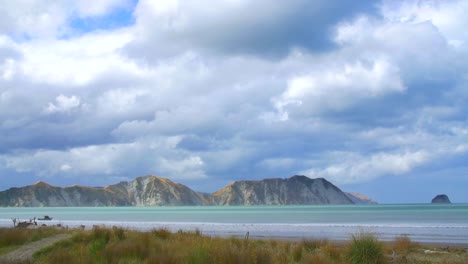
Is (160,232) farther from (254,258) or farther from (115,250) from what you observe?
(254,258)

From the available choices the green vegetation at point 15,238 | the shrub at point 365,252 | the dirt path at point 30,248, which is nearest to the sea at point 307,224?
the shrub at point 365,252

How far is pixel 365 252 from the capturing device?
44.3 feet

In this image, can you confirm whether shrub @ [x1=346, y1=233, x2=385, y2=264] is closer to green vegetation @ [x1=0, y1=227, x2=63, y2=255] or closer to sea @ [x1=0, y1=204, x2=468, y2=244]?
sea @ [x1=0, y1=204, x2=468, y2=244]

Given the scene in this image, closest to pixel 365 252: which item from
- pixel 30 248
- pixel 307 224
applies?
pixel 30 248

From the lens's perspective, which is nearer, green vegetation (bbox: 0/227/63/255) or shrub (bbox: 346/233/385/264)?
shrub (bbox: 346/233/385/264)

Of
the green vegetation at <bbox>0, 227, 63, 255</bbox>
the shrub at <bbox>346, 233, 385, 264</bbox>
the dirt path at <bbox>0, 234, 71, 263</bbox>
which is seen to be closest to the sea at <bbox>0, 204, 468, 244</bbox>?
the shrub at <bbox>346, 233, 385, 264</bbox>

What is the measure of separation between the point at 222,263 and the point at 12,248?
11.0m

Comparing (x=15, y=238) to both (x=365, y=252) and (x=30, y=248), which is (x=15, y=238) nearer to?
(x=30, y=248)

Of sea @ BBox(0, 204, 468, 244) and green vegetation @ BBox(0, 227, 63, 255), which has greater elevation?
green vegetation @ BBox(0, 227, 63, 255)

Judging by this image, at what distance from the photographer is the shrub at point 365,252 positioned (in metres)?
13.4

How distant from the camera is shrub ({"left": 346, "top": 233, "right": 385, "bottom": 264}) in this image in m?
13.4

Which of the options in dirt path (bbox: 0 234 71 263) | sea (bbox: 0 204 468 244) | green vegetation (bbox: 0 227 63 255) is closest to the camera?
dirt path (bbox: 0 234 71 263)

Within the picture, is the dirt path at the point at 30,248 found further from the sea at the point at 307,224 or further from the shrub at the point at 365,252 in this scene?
the sea at the point at 307,224

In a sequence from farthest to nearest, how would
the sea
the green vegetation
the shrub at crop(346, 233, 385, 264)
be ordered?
the sea < the green vegetation < the shrub at crop(346, 233, 385, 264)
